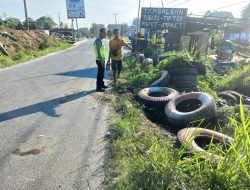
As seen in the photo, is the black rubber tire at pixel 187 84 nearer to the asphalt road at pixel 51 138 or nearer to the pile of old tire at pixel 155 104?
the pile of old tire at pixel 155 104

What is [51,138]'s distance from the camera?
4418mm

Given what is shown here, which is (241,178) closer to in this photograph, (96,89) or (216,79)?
(96,89)

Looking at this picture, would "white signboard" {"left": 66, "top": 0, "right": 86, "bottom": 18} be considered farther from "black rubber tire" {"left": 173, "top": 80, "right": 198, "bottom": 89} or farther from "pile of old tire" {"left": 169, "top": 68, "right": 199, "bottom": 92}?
"black rubber tire" {"left": 173, "top": 80, "right": 198, "bottom": 89}

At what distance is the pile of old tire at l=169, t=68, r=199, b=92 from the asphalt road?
8.25 feet

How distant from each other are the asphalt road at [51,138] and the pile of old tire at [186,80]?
252cm

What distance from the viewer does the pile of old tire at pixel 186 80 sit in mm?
7355

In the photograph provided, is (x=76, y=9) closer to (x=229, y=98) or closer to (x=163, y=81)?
(x=163, y=81)

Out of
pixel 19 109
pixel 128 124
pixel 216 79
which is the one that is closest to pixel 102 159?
pixel 128 124

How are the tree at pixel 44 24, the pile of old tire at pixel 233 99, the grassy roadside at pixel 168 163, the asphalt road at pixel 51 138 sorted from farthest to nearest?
the tree at pixel 44 24 < the pile of old tire at pixel 233 99 < the asphalt road at pixel 51 138 < the grassy roadside at pixel 168 163

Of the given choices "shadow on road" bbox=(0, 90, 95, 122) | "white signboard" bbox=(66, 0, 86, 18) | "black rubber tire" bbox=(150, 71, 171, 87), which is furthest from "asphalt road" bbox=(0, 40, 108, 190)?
"white signboard" bbox=(66, 0, 86, 18)

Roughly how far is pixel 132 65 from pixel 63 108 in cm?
698

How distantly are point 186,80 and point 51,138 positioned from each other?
4.58 metres

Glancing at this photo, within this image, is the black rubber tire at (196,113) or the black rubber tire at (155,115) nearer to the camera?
the black rubber tire at (196,113)

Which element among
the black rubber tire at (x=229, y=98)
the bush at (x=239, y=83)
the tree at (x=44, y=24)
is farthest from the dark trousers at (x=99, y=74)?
the tree at (x=44, y=24)
